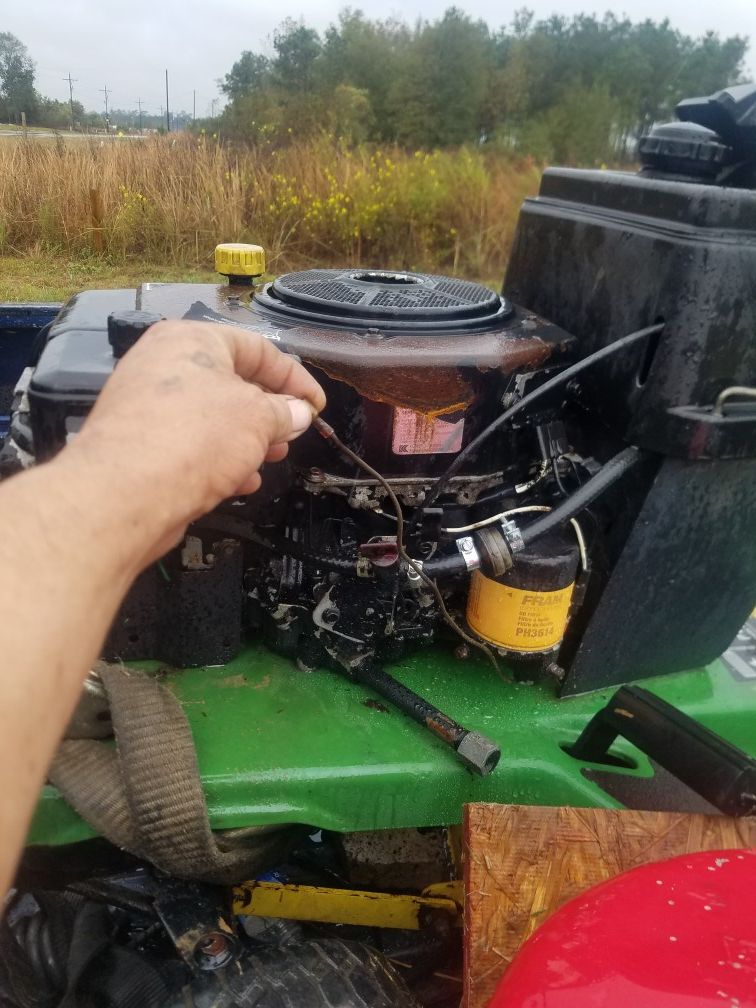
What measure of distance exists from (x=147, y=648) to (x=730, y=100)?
1.31 metres

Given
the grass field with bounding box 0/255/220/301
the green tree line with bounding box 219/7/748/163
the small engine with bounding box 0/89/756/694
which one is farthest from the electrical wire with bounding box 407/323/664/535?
the green tree line with bounding box 219/7/748/163

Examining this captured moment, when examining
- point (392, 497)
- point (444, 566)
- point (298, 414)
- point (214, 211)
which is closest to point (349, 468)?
point (392, 497)

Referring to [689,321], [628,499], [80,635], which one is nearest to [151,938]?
[80,635]

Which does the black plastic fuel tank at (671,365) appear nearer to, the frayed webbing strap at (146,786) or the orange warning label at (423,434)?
the orange warning label at (423,434)

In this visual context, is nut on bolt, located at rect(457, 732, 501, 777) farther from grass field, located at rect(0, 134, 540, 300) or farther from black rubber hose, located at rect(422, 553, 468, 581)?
grass field, located at rect(0, 134, 540, 300)

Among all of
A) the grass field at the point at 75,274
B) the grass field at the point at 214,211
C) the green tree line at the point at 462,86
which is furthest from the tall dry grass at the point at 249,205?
the green tree line at the point at 462,86

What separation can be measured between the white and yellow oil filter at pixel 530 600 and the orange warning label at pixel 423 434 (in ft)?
0.70

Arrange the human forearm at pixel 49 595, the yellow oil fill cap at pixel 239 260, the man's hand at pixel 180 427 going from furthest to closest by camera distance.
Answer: the yellow oil fill cap at pixel 239 260
the man's hand at pixel 180 427
the human forearm at pixel 49 595

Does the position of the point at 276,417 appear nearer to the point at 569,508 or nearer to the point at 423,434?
the point at 423,434

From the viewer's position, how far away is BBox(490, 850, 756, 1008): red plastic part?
64 centimetres

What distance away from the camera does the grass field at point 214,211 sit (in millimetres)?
6871

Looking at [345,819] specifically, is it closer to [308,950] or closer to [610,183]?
[308,950]

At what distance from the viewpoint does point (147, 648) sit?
4.38ft

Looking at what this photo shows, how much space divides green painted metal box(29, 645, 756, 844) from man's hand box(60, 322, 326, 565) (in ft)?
1.79
